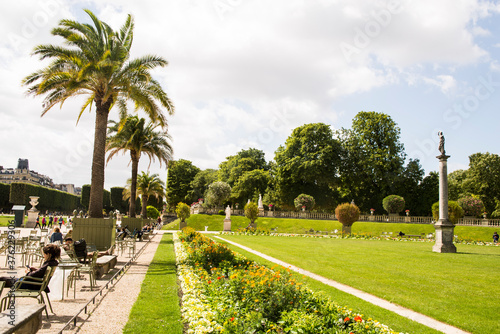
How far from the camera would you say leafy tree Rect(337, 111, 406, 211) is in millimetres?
49781

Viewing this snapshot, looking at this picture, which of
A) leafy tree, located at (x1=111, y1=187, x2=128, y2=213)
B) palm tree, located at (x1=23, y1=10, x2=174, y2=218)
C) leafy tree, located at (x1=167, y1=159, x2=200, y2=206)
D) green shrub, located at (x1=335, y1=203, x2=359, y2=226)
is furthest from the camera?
leafy tree, located at (x1=111, y1=187, x2=128, y2=213)

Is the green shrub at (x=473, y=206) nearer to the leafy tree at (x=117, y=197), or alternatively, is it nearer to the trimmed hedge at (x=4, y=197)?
the leafy tree at (x=117, y=197)

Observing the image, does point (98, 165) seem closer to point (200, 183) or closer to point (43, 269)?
point (43, 269)

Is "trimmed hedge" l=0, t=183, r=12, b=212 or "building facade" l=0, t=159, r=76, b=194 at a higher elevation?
"building facade" l=0, t=159, r=76, b=194

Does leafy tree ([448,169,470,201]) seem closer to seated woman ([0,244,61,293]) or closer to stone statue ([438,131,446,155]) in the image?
stone statue ([438,131,446,155])

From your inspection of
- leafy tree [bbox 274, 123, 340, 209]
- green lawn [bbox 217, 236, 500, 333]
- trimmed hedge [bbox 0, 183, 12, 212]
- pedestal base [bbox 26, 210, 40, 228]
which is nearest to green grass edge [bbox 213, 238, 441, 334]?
→ green lawn [bbox 217, 236, 500, 333]

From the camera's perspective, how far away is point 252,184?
61031mm

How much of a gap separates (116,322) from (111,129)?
25.2 m

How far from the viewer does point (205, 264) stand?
10742mm

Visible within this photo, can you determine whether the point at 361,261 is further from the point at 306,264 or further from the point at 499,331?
the point at 499,331

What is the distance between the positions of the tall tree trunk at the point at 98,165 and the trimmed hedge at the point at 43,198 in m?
41.8

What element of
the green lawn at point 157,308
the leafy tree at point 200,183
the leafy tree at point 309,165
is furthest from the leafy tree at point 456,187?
the green lawn at point 157,308

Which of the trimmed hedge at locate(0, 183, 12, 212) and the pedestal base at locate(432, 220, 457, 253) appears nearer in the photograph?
the pedestal base at locate(432, 220, 457, 253)

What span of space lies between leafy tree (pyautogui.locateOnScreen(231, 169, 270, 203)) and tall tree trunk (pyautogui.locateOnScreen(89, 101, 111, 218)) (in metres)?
44.8
